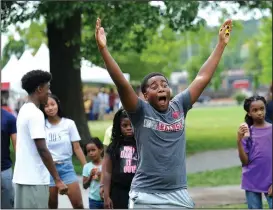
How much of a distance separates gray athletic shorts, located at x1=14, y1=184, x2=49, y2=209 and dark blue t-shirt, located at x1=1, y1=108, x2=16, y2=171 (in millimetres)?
1062

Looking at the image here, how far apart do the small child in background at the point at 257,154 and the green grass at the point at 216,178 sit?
511 centimetres

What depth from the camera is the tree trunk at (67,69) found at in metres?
16.6

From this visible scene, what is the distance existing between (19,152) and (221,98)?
91.4m

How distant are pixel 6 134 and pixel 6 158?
287 millimetres

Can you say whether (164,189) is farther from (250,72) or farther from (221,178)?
(250,72)

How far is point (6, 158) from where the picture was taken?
723cm

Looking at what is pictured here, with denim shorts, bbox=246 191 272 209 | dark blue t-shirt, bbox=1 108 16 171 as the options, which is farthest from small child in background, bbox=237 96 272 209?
dark blue t-shirt, bbox=1 108 16 171

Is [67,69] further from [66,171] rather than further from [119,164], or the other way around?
[119,164]

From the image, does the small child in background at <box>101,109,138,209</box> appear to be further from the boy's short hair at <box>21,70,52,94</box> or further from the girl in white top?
the girl in white top

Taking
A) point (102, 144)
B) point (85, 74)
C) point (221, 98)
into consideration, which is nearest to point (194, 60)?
point (221, 98)

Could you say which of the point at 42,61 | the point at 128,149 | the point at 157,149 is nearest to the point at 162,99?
the point at 157,149

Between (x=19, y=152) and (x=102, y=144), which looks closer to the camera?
(x=19, y=152)

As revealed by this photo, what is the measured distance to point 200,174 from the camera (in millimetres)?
13492

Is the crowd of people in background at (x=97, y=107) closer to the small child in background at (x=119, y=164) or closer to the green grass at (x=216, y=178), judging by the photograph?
the green grass at (x=216, y=178)
